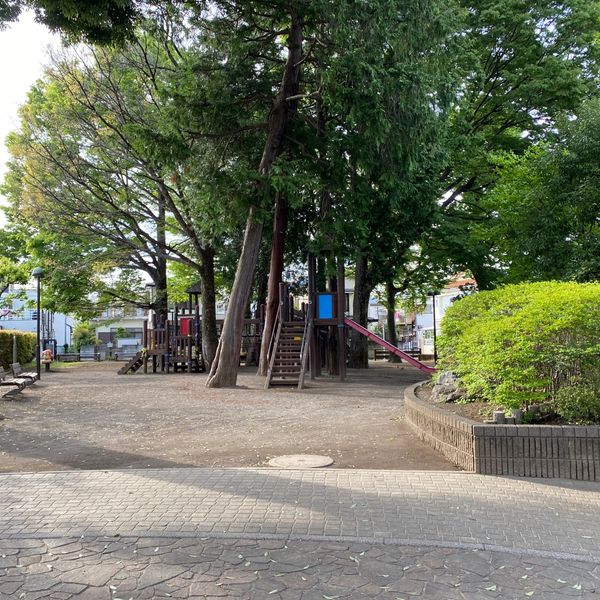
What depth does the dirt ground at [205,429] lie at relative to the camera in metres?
7.47

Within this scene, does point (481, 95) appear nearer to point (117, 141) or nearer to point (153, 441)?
point (117, 141)

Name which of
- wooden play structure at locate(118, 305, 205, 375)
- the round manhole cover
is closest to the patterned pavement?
the round manhole cover

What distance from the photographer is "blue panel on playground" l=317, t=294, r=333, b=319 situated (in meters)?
20.2

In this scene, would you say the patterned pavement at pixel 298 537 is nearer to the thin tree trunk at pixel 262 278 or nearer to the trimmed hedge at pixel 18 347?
the thin tree trunk at pixel 262 278

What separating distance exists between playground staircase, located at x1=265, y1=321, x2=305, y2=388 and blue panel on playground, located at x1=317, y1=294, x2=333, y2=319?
720 mm

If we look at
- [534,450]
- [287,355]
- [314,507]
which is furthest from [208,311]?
[314,507]

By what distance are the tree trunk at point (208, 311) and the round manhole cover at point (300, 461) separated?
60.5 feet

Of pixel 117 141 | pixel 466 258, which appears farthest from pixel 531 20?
pixel 117 141

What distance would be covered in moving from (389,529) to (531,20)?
22342 mm

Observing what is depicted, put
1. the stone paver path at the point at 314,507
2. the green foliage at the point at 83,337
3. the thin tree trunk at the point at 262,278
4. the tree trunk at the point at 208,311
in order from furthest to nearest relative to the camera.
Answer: the green foliage at the point at 83,337 < the thin tree trunk at the point at 262,278 < the tree trunk at the point at 208,311 < the stone paver path at the point at 314,507

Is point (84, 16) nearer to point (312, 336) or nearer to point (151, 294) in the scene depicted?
point (312, 336)

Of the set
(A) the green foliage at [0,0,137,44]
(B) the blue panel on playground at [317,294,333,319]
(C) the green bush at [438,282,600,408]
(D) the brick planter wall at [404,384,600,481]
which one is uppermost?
(A) the green foliage at [0,0,137,44]

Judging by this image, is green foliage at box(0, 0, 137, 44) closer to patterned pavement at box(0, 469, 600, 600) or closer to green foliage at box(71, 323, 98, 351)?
patterned pavement at box(0, 469, 600, 600)

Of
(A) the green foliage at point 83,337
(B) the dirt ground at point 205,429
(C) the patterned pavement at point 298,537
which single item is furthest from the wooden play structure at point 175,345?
(A) the green foliage at point 83,337
